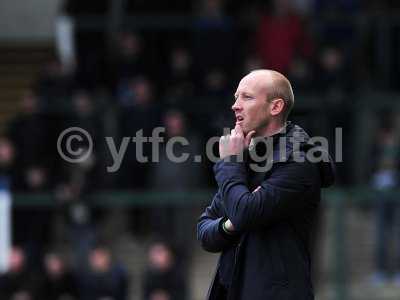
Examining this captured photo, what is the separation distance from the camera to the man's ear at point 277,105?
15.2 feet

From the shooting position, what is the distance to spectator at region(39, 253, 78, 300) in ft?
37.3

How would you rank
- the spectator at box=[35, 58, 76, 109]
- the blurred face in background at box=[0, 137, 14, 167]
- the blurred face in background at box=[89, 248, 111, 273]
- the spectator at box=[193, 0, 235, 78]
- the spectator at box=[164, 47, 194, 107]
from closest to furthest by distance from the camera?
the blurred face in background at box=[89, 248, 111, 273]
the blurred face in background at box=[0, 137, 14, 167]
the spectator at box=[35, 58, 76, 109]
the spectator at box=[164, 47, 194, 107]
the spectator at box=[193, 0, 235, 78]

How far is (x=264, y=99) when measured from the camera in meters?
4.61

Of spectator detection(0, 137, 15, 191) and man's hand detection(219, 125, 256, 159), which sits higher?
man's hand detection(219, 125, 256, 159)

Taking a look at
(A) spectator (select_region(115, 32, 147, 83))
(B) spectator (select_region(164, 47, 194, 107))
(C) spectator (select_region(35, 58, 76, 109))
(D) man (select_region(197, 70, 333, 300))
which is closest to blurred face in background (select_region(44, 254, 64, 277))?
(C) spectator (select_region(35, 58, 76, 109))

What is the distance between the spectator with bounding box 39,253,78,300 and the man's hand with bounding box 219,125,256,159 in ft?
22.8

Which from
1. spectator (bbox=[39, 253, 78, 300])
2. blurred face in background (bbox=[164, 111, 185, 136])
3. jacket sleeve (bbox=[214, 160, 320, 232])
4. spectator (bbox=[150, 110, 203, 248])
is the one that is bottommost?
spectator (bbox=[39, 253, 78, 300])

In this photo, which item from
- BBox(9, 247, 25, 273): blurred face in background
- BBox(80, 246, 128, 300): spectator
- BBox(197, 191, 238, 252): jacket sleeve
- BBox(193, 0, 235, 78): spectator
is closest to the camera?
BBox(197, 191, 238, 252): jacket sleeve

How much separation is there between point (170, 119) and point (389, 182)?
8.21 feet

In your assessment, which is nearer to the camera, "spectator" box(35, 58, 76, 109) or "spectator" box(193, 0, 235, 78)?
"spectator" box(35, 58, 76, 109)

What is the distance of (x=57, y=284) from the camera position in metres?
11.4

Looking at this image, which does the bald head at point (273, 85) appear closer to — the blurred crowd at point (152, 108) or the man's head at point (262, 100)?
the man's head at point (262, 100)

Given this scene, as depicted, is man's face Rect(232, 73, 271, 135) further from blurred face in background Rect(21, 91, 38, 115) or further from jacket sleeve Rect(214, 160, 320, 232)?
blurred face in background Rect(21, 91, 38, 115)

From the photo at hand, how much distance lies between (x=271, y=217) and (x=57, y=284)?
7101 mm
